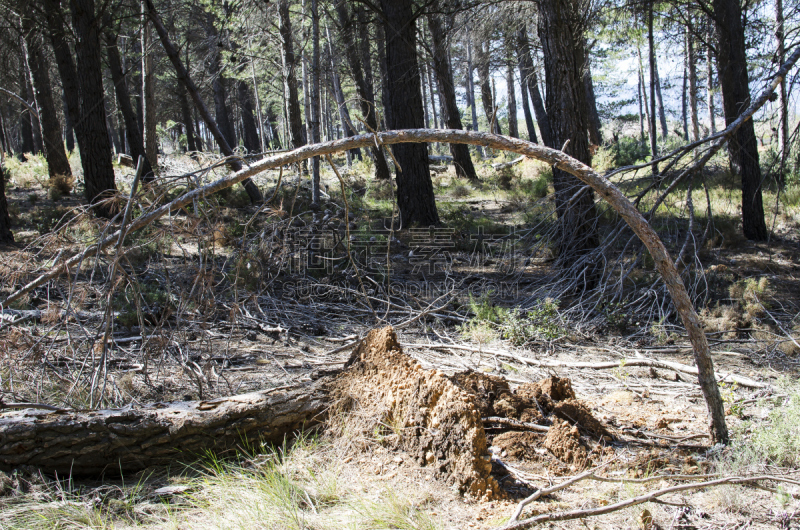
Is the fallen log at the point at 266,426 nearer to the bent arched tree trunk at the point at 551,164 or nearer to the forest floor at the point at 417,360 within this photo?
the forest floor at the point at 417,360

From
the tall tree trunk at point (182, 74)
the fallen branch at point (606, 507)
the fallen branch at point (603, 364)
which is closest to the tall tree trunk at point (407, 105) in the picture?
the tall tree trunk at point (182, 74)

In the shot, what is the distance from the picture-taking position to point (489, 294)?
607cm

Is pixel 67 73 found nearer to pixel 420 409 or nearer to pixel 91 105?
pixel 91 105

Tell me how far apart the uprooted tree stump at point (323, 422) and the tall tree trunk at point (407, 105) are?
604cm

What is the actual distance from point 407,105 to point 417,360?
22.0 feet

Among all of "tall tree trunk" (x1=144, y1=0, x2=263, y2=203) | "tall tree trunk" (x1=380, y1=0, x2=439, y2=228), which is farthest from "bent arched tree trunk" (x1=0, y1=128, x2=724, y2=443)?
"tall tree trunk" (x1=144, y1=0, x2=263, y2=203)

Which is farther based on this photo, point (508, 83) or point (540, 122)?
point (508, 83)

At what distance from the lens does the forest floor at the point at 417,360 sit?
245cm

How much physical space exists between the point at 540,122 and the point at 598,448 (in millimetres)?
18117

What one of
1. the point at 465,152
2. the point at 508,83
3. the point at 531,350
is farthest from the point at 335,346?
the point at 508,83

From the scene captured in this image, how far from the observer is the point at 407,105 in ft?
29.8

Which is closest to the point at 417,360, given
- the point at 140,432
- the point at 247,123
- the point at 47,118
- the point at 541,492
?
the point at 541,492

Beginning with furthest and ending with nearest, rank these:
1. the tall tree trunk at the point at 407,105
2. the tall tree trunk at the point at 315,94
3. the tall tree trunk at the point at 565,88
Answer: the tall tree trunk at the point at 315,94 < the tall tree trunk at the point at 407,105 < the tall tree trunk at the point at 565,88

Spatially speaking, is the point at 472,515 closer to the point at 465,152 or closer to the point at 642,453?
the point at 642,453
